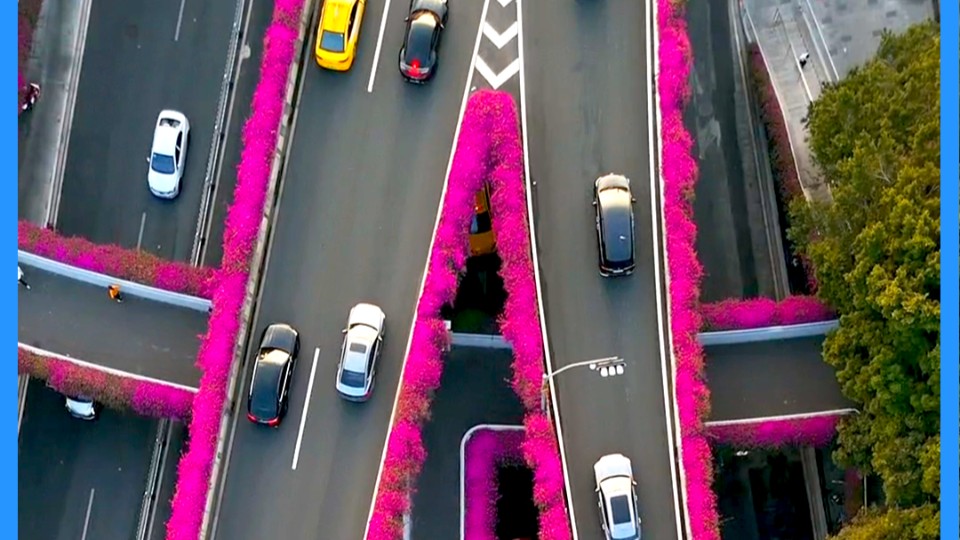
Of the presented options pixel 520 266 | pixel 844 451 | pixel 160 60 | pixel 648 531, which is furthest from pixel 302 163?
pixel 844 451

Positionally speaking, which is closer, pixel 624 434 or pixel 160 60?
pixel 624 434

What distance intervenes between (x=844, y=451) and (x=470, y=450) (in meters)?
18.2

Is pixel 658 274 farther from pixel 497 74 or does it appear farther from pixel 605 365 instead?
pixel 497 74

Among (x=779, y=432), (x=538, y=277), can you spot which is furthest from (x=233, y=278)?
(x=779, y=432)

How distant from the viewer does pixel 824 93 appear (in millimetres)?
50031

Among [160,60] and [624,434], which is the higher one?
[160,60]

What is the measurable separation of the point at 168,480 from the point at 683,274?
29.4 meters

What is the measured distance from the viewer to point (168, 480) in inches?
2116

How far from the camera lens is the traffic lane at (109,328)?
4941 centimetres

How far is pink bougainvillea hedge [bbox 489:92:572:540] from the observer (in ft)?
146

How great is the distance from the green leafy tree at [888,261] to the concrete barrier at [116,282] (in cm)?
3033

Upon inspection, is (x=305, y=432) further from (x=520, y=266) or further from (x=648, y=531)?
(x=648, y=531)

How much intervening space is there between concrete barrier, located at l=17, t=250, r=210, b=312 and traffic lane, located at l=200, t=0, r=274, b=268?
5.76 metres

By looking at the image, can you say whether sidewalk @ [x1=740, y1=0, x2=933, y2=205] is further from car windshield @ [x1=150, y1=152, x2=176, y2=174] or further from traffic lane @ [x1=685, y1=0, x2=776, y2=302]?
car windshield @ [x1=150, y1=152, x2=176, y2=174]
